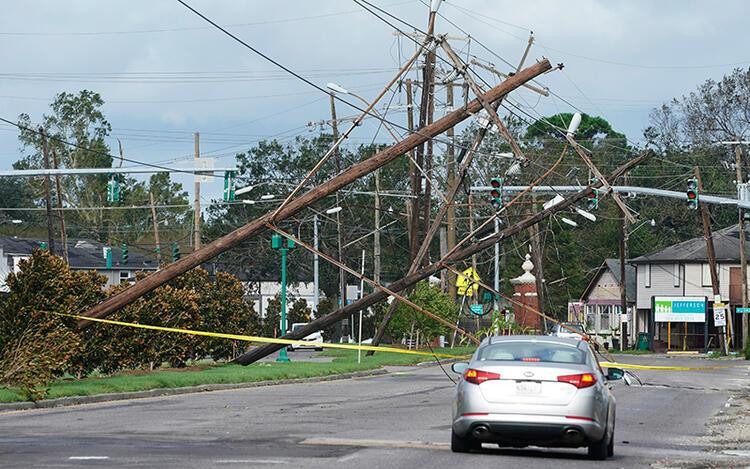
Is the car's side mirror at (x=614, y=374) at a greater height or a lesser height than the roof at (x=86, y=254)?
lesser

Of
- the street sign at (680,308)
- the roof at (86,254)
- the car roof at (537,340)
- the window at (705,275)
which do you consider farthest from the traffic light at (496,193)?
the roof at (86,254)

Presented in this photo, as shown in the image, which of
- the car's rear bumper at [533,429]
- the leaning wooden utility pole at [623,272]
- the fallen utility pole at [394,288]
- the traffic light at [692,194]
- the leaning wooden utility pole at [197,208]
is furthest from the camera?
the leaning wooden utility pole at [623,272]

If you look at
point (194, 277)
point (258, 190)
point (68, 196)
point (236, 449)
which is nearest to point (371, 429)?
point (236, 449)

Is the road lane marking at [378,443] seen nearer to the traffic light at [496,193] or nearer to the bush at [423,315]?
the traffic light at [496,193]

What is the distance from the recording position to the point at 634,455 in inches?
627

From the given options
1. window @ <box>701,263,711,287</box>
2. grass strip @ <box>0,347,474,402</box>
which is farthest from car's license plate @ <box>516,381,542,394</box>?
window @ <box>701,263,711,287</box>

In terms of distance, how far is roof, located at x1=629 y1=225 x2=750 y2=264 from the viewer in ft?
271

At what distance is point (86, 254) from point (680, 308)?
41678mm

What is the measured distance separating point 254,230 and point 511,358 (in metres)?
15.5

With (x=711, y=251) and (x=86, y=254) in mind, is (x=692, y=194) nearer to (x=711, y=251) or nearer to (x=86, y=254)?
(x=711, y=251)

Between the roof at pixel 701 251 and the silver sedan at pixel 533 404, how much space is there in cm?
7020

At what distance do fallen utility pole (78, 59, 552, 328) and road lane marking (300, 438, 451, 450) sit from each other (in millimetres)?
13269

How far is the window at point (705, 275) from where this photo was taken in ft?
273

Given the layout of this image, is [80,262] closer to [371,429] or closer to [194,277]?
[194,277]
